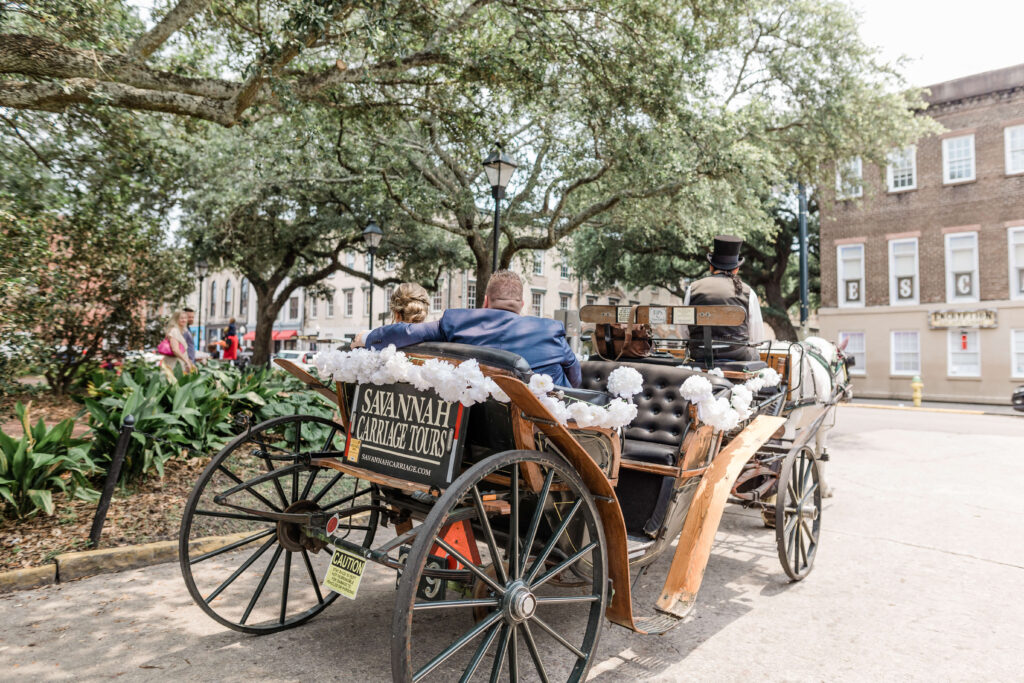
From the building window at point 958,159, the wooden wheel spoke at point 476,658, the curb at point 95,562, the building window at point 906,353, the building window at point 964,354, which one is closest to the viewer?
the wooden wheel spoke at point 476,658

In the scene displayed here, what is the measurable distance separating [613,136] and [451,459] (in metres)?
8.67

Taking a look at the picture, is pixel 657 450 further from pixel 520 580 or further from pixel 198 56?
pixel 198 56

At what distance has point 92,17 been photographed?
19.2 ft

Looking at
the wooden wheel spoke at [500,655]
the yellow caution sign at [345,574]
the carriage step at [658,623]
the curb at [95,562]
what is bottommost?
the curb at [95,562]

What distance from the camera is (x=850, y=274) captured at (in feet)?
85.0

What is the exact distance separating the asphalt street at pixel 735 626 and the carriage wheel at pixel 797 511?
6.1 inches

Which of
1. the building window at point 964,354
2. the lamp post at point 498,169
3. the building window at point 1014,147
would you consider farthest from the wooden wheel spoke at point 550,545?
the building window at point 1014,147

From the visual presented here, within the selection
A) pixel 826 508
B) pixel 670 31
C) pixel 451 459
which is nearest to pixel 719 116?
pixel 670 31

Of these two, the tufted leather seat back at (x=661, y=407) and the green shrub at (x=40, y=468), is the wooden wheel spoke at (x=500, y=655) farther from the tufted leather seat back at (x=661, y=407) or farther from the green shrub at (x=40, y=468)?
the green shrub at (x=40, y=468)

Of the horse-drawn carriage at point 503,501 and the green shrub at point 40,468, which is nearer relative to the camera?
the horse-drawn carriage at point 503,501

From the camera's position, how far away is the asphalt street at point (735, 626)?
3.22 meters

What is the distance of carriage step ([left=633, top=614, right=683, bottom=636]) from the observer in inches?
123

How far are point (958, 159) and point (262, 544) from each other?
27.4 metres

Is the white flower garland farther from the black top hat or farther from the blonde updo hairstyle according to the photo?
the black top hat
